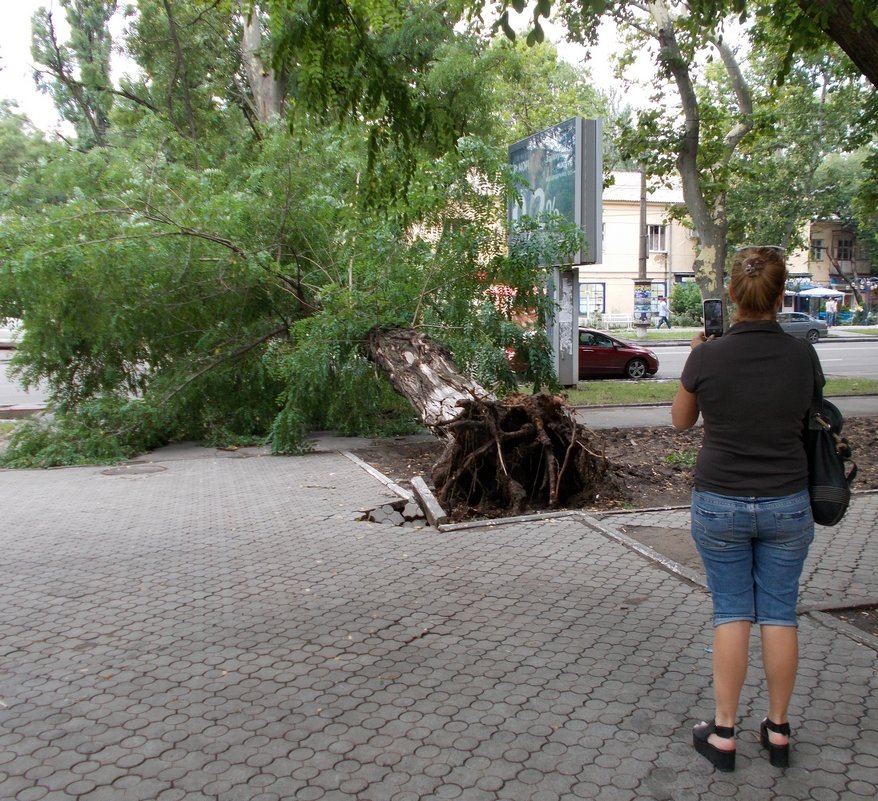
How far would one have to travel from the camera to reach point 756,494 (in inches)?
121

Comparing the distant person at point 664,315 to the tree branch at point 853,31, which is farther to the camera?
the distant person at point 664,315

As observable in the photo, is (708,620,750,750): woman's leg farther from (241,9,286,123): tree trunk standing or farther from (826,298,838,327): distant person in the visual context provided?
(826,298,838,327): distant person

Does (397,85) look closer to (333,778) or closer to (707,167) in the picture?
(333,778)

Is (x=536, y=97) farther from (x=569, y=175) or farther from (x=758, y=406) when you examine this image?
(x=758, y=406)

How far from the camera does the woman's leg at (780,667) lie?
307 centimetres

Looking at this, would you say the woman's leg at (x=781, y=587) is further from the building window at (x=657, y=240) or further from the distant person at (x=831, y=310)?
the building window at (x=657, y=240)

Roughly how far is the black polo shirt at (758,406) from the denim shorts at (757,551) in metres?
0.06

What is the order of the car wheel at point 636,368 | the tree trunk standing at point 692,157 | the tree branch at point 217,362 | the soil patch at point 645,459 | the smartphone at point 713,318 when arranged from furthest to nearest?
the car wheel at point 636,368 → the tree trunk standing at point 692,157 → the tree branch at point 217,362 → the soil patch at point 645,459 → the smartphone at point 713,318

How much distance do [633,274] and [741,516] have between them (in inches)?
1968

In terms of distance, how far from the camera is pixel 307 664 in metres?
4.14

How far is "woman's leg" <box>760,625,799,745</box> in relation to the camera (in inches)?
121

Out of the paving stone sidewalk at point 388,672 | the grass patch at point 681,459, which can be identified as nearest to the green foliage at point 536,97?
the grass patch at point 681,459

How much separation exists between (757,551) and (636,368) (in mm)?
19777

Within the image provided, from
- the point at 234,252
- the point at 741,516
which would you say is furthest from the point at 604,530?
the point at 234,252
